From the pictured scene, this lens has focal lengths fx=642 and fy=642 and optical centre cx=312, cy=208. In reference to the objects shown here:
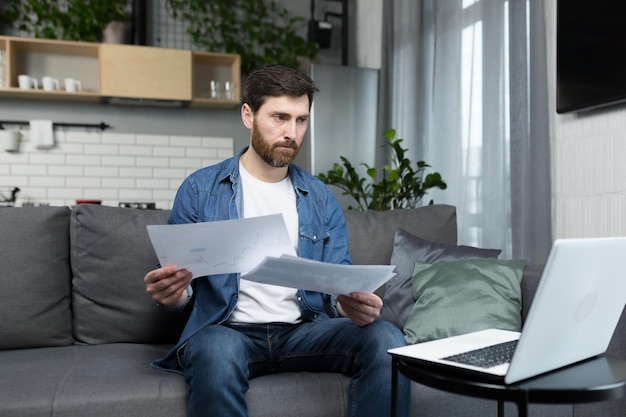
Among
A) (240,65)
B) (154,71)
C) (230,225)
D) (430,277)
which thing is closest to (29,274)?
(230,225)

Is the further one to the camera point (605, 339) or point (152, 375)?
point (152, 375)

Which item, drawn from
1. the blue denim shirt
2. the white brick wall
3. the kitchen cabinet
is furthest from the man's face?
the white brick wall

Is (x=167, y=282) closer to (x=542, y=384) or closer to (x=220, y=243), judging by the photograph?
(x=220, y=243)

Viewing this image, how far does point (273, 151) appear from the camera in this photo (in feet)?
6.35

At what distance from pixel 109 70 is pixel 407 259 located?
3170 millimetres

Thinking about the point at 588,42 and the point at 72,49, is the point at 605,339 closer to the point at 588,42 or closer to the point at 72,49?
the point at 588,42

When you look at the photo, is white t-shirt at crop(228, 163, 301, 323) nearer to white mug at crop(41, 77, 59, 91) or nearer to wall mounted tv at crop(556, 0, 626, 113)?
wall mounted tv at crop(556, 0, 626, 113)

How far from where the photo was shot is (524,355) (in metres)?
1.05

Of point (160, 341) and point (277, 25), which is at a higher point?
point (277, 25)

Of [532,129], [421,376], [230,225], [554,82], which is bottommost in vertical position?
[421,376]

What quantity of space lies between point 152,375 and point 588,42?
2.19 meters

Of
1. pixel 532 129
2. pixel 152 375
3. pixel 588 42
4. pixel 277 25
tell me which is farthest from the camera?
pixel 277 25

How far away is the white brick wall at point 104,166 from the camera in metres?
4.83

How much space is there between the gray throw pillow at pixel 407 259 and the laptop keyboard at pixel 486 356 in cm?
95
